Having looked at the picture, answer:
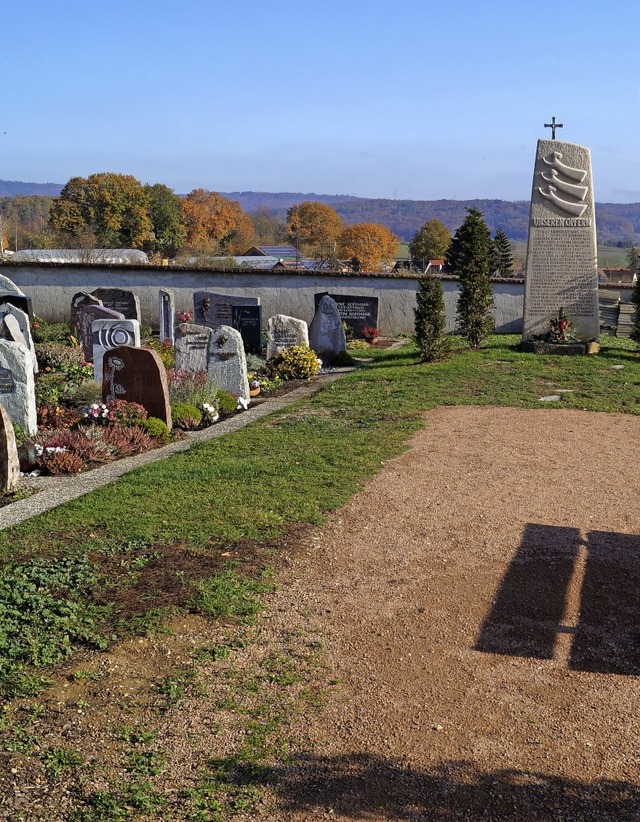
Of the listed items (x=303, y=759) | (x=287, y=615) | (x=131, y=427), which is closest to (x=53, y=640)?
(x=287, y=615)

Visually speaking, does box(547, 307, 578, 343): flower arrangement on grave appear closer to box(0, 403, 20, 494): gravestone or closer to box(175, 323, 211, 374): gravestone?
box(175, 323, 211, 374): gravestone

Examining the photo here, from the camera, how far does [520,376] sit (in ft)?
56.2

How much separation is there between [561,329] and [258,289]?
34.1 feet

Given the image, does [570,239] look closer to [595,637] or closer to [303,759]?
[595,637]

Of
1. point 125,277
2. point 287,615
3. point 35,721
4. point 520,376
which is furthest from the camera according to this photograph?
point 125,277

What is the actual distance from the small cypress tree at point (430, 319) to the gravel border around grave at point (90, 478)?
4716 millimetres

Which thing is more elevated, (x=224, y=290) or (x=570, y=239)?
(x=570, y=239)

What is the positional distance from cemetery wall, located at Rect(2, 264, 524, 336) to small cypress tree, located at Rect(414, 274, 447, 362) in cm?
795

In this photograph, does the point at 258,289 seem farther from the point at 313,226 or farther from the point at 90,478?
the point at 313,226

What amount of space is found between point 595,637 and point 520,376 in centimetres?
1152

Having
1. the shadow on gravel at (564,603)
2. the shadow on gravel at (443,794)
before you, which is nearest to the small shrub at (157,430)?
the shadow on gravel at (564,603)

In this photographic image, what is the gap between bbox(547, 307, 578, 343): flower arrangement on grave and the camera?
64.4 feet

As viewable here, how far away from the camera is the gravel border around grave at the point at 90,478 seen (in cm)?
891

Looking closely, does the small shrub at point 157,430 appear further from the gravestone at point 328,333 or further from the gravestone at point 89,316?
the gravestone at point 328,333
